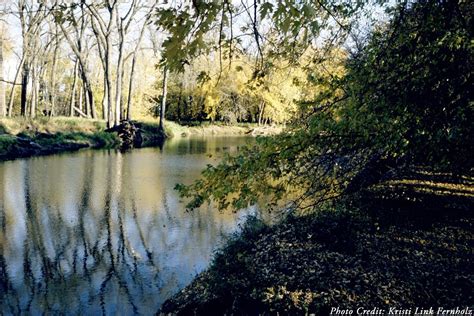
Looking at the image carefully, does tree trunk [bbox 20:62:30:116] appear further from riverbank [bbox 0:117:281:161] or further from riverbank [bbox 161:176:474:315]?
riverbank [bbox 161:176:474:315]

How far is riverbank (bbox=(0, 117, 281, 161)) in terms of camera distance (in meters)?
20.2

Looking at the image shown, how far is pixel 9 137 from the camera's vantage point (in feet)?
67.5

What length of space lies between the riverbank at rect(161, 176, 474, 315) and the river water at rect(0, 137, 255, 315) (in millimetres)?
869

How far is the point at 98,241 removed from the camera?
8.17 metres

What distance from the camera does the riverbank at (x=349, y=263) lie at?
15.1 ft

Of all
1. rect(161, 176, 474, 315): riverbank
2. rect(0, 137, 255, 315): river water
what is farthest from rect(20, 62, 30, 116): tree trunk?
rect(161, 176, 474, 315): riverbank

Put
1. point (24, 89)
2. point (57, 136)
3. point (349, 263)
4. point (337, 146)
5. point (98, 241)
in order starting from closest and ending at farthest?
point (337, 146), point (349, 263), point (98, 241), point (57, 136), point (24, 89)

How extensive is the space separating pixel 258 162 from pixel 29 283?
389cm

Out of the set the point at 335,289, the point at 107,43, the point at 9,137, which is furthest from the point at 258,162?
the point at 107,43

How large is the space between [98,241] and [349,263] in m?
4.78

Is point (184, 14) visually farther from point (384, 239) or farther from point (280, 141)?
point (384, 239)

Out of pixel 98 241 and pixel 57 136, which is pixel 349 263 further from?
pixel 57 136

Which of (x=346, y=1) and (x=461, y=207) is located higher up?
(x=346, y=1)

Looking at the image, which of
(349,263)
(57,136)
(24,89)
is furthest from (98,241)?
(24,89)
